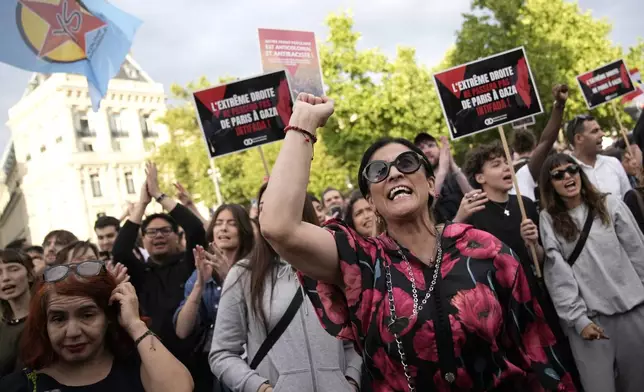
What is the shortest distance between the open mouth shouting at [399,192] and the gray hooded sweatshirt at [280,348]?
124cm

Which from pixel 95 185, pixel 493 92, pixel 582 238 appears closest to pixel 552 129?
pixel 493 92

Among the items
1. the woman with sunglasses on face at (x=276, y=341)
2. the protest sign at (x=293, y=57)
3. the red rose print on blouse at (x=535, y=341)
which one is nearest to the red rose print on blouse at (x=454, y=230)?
the red rose print on blouse at (x=535, y=341)

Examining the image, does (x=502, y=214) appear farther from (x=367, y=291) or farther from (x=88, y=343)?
(x=88, y=343)

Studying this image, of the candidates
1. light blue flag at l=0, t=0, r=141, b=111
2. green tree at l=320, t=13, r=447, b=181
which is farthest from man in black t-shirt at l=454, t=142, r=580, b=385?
green tree at l=320, t=13, r=447, b=181

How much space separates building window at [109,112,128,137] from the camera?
5609cm

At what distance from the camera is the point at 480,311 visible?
7.06 ft

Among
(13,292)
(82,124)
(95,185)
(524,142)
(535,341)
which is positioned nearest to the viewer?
(535,341)

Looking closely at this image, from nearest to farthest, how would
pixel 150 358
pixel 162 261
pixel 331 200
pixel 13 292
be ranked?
pixel 150 358 → pixel 13 292 → pixel 162 261 → pixel 331 200

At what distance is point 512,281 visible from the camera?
88.6 inches

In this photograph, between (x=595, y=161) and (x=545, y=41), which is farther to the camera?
(x=545, y=41)

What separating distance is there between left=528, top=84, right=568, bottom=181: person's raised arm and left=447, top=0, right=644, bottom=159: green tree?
21086mm

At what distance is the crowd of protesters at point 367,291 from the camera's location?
215cm

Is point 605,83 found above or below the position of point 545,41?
below

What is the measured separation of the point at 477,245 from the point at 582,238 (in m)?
2.28
